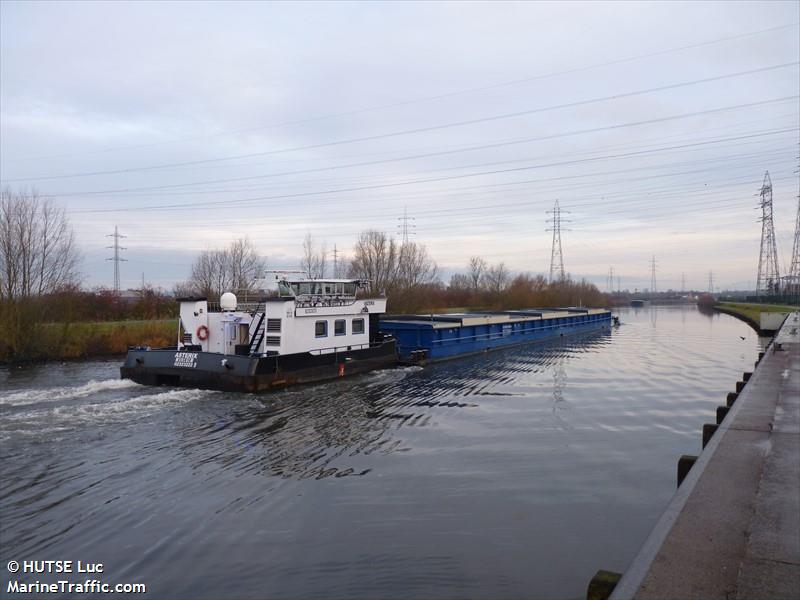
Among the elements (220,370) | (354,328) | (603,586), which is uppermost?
(354,328)

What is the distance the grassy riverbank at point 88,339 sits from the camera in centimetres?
2767

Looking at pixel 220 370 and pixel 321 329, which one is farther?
pixel 321 329

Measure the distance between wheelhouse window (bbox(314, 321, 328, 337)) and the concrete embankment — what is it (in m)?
14.4

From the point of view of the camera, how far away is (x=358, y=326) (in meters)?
22.9

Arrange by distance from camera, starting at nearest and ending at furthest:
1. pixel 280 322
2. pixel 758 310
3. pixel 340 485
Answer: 1. pixel 340 485
2. pixel 280 322
3. pixel 758 310

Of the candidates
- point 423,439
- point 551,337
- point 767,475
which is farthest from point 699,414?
point 551,337

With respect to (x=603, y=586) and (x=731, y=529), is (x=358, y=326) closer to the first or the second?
(x=731, y=529)

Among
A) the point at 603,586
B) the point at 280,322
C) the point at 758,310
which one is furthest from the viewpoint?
the point at 758,310

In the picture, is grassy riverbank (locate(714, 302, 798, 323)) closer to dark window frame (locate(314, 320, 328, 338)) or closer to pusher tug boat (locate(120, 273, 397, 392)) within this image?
pusher tug boat (locate(120, 273, 397, 392))

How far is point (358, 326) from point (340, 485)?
13.3 metres

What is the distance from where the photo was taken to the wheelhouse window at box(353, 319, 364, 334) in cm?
2262

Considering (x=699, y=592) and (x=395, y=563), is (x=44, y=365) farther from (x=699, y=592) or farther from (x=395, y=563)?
(x=699, y=592)

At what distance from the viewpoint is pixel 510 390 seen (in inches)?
770

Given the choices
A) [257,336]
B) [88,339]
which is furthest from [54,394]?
[88,339]
